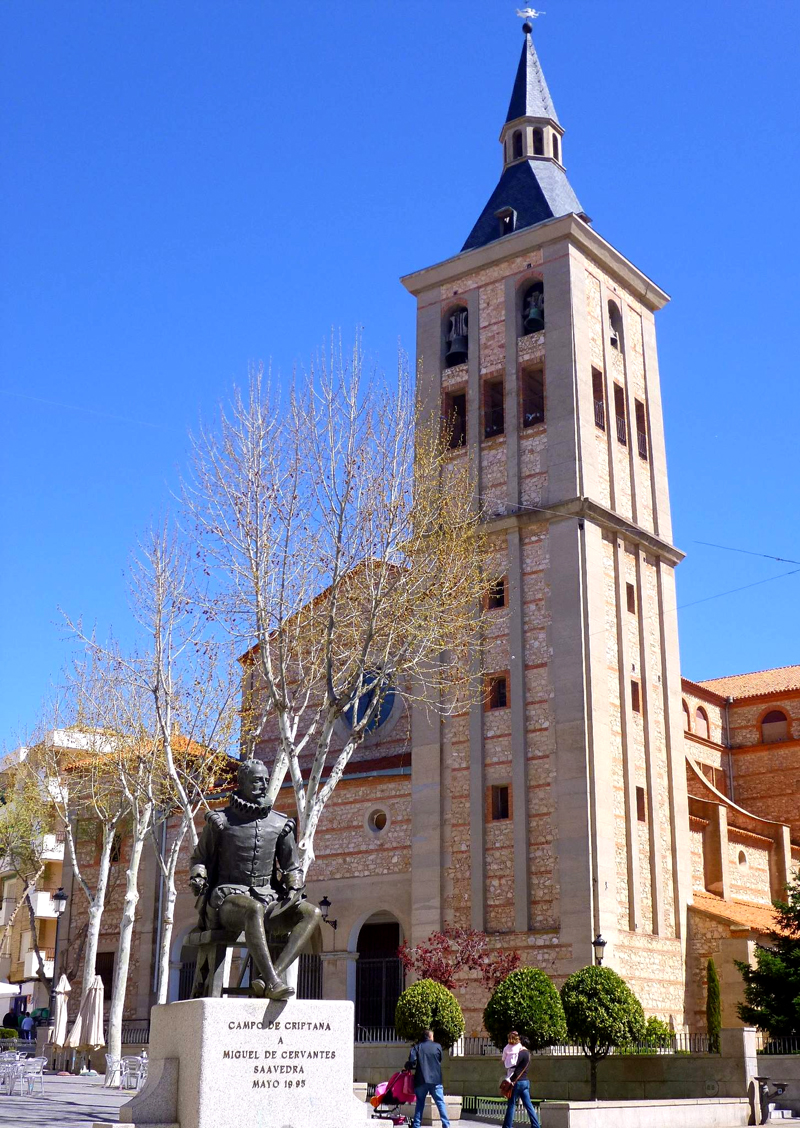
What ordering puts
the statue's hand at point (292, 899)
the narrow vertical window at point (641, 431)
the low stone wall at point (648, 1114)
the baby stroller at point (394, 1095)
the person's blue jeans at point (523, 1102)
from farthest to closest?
1. the narrow vertical window at point (641, 431)
2. the baby stroller at point (394, 1095)
3. the low stone wall at point (648, 1114)
4. the person's blue jeans at point (523, 1102)
5. the statue's hand at point (292, 899)

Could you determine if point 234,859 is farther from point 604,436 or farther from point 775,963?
point 604,436

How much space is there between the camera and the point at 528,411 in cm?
3234

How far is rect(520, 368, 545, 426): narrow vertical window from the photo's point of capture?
105 ft

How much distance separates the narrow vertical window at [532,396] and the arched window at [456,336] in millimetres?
2089

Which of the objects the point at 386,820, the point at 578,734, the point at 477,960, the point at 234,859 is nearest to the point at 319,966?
the point at 386,820

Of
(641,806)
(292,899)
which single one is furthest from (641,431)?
(292,899)

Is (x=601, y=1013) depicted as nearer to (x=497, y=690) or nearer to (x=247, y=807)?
(x=497, y=690)

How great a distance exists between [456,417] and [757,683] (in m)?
17.6

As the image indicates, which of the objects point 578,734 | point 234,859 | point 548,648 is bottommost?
point 234,859

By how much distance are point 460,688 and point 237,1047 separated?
20.6 m

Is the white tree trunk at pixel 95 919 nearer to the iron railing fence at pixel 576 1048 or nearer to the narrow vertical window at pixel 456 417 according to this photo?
the iron railing fence at pixel 576 1048

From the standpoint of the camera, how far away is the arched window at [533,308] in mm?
32656

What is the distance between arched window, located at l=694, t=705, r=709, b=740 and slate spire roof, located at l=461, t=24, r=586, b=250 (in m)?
17.1

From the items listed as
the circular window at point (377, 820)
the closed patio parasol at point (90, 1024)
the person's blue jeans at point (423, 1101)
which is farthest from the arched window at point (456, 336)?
the person's blue jeans at point (423, 1101)
